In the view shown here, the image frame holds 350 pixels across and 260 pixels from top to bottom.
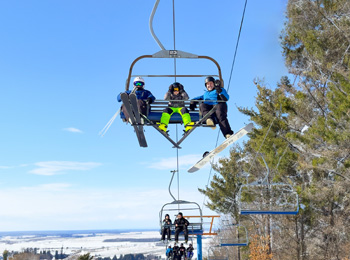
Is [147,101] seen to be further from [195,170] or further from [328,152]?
[328,152]

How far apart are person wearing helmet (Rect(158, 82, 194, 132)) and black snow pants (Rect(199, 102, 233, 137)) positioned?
0.40 m

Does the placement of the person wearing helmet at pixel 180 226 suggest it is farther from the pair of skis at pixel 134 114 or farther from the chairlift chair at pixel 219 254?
the pair of skis at pixel 134 114

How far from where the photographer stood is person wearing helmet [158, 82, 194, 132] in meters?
9.54

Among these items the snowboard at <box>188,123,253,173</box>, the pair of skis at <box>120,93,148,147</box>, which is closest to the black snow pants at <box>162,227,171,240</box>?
the snowboard at <box>188,123,253,173</box>

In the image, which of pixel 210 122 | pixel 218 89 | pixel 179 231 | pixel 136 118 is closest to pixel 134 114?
pixel 136 118

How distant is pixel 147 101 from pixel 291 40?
821 inches

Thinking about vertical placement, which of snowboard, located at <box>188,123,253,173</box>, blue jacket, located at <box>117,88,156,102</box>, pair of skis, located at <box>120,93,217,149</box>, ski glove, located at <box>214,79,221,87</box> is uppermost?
ski glove, located at <box>214,79,221,87</box>

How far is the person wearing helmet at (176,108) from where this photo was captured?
9539 millimetres

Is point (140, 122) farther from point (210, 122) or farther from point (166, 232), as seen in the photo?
point (166, 232)

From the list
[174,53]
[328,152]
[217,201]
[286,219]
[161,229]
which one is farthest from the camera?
[217,201]

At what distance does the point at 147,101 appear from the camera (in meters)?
9.25

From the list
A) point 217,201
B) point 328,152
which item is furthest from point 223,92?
point 217,201

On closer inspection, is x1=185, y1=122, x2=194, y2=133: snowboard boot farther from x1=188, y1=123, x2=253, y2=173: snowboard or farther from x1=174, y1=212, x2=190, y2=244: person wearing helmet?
x1=174, y1=212, x2=190, y2=244: person wearing helmet

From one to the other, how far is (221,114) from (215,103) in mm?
272
